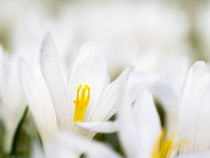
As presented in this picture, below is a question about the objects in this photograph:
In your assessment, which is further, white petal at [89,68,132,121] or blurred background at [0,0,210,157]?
blurred background at [0,0,210,157]

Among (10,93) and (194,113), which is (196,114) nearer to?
(194,113)

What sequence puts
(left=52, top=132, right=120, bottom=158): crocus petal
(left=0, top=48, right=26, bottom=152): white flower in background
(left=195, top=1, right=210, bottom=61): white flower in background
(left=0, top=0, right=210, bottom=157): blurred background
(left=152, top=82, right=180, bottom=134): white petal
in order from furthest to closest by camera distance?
(left=195, top=1, right=210, bottom=61): white flower in background, (left=0, top=0, right=210, bottom=157): blurred background, (left=0, top=48, right=26, bottom=152): white flower in background, (left=152, top=82, right=180, bottom=134): white petal, (left=52, top=132, right=120, bottom=158): crocus petal

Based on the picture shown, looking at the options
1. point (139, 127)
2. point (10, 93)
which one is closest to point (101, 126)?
point (139, 127)

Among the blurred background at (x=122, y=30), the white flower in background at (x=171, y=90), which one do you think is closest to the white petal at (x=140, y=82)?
the white flower in background at (x=171, y=90)

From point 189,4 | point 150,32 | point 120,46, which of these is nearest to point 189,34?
point 150,32

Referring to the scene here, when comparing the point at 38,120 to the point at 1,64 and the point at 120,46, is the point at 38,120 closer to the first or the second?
the point at 1,64

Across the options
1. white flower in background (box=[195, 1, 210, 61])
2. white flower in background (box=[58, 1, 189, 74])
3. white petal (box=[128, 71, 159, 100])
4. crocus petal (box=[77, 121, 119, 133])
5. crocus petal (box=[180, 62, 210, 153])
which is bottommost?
white flower in background (box=[195, 1, 210, 61])

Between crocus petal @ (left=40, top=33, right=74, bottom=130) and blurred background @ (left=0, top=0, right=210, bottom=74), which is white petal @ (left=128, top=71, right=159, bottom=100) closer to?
crocus petal @ (left=40, top=33, right=74, bottom=130)

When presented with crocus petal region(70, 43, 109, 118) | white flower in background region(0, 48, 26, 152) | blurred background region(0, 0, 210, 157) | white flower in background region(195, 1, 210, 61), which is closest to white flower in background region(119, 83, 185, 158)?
crocus petal region(70, 43, 109, 118)
